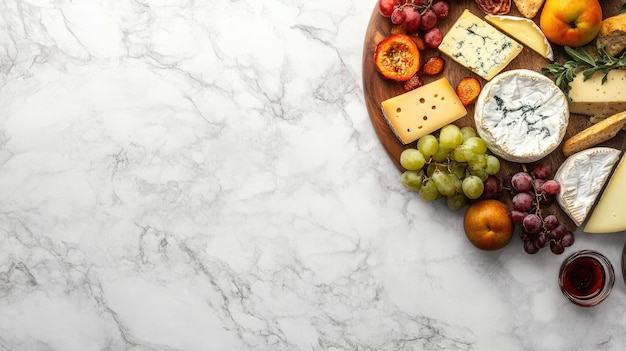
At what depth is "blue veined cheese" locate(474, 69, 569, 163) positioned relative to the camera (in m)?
1.83

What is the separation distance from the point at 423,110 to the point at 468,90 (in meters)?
0.14

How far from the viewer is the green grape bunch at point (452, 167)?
1.81 meters

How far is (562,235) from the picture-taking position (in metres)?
1.87

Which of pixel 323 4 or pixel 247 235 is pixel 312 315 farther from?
pixel 323 4

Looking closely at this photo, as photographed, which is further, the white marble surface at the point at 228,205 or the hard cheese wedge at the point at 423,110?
the white marble surface at the point at 228,205

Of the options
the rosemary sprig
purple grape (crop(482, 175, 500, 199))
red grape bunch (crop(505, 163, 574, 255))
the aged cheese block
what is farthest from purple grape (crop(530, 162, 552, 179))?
the aged cheese block

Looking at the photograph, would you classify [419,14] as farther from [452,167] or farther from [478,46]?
[452,167]

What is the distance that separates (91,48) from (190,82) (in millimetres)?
312

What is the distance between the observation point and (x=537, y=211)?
185 centimetres

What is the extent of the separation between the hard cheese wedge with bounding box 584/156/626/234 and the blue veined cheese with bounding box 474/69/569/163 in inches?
7.9

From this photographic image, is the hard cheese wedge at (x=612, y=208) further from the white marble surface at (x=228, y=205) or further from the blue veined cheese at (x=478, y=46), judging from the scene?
the blue veined cheese at (x=478, y=46)

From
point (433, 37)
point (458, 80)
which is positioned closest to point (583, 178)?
point (458, 80)

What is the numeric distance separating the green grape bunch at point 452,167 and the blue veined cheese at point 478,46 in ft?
0.60

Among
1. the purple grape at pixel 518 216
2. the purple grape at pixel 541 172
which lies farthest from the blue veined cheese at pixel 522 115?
the purple grape at pixel 518 216
